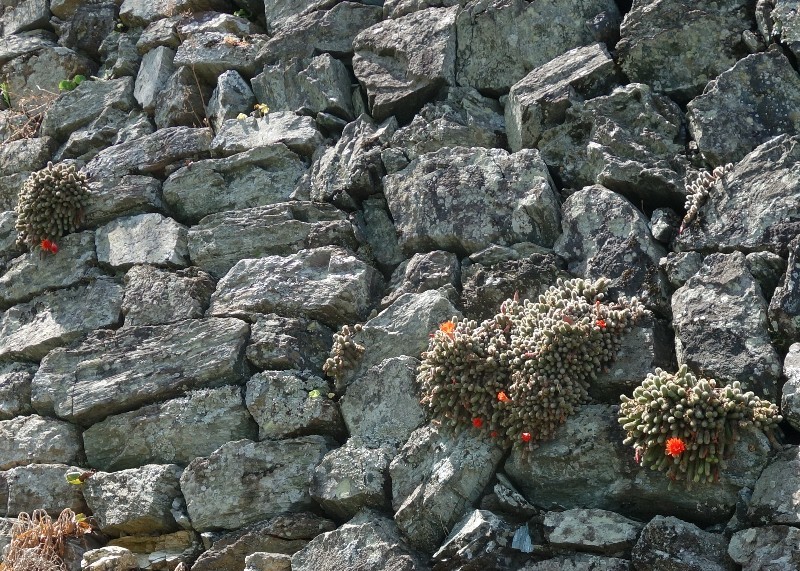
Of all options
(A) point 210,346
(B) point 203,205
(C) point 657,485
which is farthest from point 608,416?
(B) point 203,205

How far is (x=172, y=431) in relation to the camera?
7.36 m

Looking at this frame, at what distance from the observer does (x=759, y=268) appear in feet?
19.5

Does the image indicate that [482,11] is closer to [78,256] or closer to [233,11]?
[233,11]

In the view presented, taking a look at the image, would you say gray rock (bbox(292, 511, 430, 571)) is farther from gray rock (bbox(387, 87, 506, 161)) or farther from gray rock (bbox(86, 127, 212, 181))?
gray rock (bbox(86, 127, 212, 181))

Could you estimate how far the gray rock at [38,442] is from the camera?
7.71 m

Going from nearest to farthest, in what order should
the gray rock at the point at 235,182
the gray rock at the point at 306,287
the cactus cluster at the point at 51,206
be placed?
the gray rock at the point at 306,287
the gray rock at the point at 235,182
the cactus cluster at the point at 51,206

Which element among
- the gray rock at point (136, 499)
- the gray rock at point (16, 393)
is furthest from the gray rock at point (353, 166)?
the gray rock at point (16, 393)

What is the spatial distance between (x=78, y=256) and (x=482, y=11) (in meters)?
4.22

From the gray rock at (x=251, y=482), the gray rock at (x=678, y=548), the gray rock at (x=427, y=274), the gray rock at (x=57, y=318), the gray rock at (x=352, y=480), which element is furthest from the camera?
the gray rock at (x=57, y=318)

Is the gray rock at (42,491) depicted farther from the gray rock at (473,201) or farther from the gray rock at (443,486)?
the gray rock at (473,201)

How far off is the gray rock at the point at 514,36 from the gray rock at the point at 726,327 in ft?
8.22

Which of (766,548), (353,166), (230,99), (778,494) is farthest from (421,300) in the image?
(230,99)

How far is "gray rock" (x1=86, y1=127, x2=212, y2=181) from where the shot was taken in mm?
8805

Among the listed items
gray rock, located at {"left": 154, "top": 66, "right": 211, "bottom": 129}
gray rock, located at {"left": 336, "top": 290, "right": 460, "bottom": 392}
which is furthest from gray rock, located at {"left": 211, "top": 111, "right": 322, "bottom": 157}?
gray rock, located at {"left": 336, "top": 290, "right": 460, "bottom": 392}
